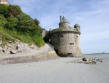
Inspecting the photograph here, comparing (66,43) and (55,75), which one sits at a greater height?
(66,43)

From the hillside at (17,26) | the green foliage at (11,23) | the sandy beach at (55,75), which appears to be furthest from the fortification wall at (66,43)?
the sandy beach at (55,75)

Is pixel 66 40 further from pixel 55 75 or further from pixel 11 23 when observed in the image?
pixel 55 75

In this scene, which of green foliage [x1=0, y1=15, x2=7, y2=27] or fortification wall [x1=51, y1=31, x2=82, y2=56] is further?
fortification wall [x1=51, y1=31, x2=82, y2=56]

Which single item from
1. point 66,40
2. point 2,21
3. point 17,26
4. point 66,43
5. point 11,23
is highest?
point 2,21

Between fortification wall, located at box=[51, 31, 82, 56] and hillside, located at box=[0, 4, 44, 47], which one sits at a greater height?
hillside, located at box=[0, 4, 44, 47]

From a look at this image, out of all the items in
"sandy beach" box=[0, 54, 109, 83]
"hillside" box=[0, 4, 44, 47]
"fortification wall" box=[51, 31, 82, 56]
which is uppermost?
"hillside" box=[0, 4, 44, 47]

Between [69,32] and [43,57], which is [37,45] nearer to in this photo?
[43,57]

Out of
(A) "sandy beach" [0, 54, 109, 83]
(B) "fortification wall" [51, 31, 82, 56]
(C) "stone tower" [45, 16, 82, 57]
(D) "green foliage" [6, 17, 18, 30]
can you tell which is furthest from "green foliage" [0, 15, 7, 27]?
(A) "sandy beach" [0, 54, 109, 83]

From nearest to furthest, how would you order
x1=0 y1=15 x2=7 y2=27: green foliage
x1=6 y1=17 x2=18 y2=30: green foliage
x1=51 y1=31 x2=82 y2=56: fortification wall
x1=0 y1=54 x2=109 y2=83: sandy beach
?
1. x1=0 y1=54 x2=109 y2=83: sandy beach
2. x1=0 y1=15 x2=7 y2=27: green foliage
3. x1=6 y1=17 x2=18 y2=30: green foliage
4. x1=51 y1=31 x2=82 y2=56: fortification wall

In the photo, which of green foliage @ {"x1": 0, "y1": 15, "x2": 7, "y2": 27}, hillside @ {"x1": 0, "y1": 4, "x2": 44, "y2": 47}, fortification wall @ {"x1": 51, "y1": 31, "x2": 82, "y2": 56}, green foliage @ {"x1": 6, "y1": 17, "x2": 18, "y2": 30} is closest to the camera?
hillside @ {"x1": 0, "y1": 4, "x2": 44, "y2": 47}

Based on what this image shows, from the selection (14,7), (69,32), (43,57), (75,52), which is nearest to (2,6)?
(14,7)

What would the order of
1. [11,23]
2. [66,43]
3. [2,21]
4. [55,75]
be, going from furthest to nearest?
1. [66,43]
2. [2,21]
3. [11,23]
4. [55,75]

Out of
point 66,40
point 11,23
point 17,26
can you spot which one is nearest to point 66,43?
point 66,40

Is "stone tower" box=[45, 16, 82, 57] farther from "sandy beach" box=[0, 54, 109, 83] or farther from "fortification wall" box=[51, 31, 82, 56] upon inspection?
"sandy beach" box=[0, 54, 109, 83]
